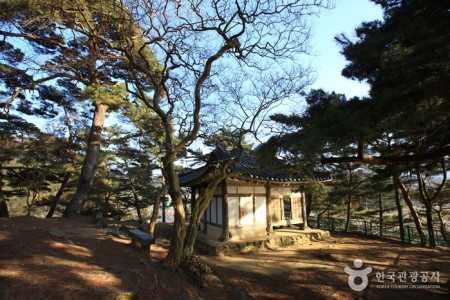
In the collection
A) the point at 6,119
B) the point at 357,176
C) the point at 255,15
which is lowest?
the point at 357,176

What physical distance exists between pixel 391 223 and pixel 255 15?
1556 cm

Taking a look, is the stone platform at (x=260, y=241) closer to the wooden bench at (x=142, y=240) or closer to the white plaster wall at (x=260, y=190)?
the white plaster wall at (x=260, y=190)

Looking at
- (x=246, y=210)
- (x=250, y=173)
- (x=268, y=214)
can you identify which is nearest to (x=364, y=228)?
(x=268, y=214)

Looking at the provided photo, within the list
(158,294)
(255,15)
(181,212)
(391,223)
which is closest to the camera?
(158,294)

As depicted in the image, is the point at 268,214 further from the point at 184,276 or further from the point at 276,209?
the point at 184,276

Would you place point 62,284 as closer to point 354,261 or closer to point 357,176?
point 354,261

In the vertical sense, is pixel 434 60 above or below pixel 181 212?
above

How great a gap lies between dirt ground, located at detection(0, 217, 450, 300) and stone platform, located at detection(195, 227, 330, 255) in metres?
0.38

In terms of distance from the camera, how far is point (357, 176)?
53.9ft

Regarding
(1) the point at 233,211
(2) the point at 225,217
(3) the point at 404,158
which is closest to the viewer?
(3) the point at 404,158

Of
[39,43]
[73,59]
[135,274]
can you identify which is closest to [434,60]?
[135,274]

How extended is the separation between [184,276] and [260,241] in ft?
18.1

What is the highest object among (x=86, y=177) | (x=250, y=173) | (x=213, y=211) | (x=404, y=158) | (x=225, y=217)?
(x=86, y=177)

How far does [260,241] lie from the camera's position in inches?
423
